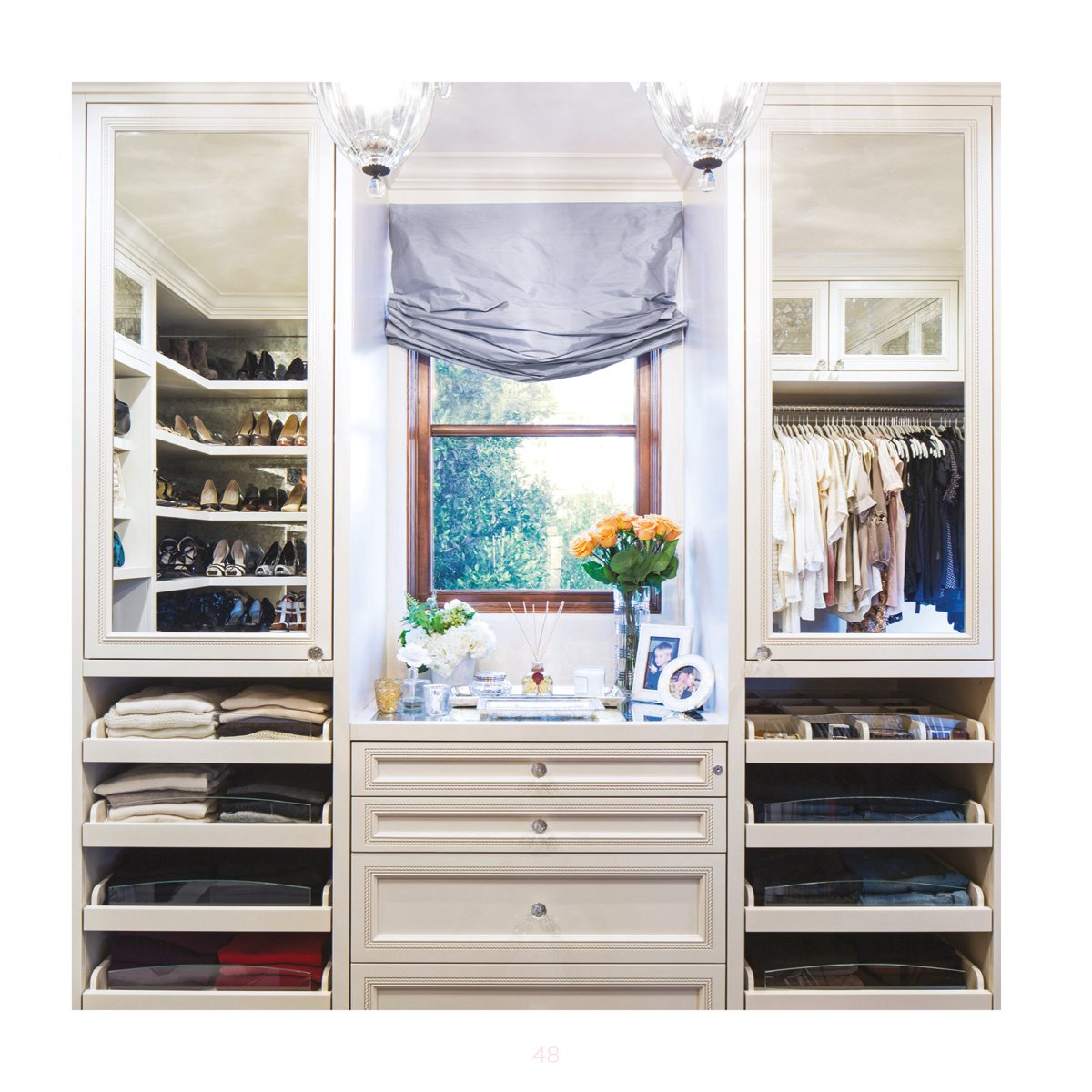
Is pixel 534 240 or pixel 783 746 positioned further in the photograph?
pixel 534 240

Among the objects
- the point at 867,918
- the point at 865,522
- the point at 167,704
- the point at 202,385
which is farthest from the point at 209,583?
the point at 867,918

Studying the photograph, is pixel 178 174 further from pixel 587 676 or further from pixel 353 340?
pixel 587 676

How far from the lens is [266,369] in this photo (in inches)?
73.5

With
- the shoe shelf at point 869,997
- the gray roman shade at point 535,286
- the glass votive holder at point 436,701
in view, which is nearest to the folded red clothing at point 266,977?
the glass votive holder at point 436,701

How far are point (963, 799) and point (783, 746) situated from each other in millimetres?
479

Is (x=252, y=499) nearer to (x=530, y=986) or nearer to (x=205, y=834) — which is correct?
(x=205, y=834)

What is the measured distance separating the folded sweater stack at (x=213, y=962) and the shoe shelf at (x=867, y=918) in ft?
3.63

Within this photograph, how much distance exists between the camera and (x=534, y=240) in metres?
2.46

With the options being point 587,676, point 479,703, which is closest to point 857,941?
point 587,676

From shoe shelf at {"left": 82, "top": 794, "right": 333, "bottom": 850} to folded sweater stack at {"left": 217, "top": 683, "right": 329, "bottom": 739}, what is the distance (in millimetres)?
55

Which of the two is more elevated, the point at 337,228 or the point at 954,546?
the point at 337,228

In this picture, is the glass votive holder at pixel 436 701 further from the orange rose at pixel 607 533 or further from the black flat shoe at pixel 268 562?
the orange rose at pixel 607 533

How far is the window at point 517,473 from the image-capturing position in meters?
2.55

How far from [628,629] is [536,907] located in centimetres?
80
